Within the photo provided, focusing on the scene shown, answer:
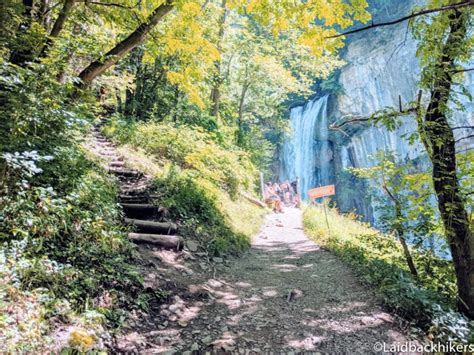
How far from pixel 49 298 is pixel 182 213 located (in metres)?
3.55

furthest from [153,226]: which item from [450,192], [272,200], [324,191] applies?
[272,200]

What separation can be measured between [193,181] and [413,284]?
4.69 metres

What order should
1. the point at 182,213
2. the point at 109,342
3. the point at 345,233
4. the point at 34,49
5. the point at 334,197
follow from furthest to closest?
the point at 334,197 → the point at 345,233 → the point at 182,213 → the point at 34,49 → the point at 109,342

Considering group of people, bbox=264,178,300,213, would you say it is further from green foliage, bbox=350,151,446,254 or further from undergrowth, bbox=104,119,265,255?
green foliage, bbox=350,151,446,254

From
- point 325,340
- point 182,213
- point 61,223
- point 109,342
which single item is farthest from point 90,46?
point 325,340

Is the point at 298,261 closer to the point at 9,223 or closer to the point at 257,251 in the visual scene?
the point at 257,251

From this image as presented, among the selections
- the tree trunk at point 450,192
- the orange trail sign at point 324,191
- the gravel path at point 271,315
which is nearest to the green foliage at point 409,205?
the tree trunk at point 450,192

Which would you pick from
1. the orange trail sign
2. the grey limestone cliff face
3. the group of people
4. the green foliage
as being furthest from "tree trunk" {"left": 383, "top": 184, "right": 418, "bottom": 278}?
the grey limestone cliff face

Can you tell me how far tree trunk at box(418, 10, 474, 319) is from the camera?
3.58 meters

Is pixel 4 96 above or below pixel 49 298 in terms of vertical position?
above

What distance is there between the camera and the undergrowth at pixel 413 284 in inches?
124

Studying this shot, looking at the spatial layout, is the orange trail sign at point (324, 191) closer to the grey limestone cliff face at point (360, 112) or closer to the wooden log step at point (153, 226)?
the wooden log step at point (153, 226)

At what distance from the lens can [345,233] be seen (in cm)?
848

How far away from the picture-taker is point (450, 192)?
12.2ft
